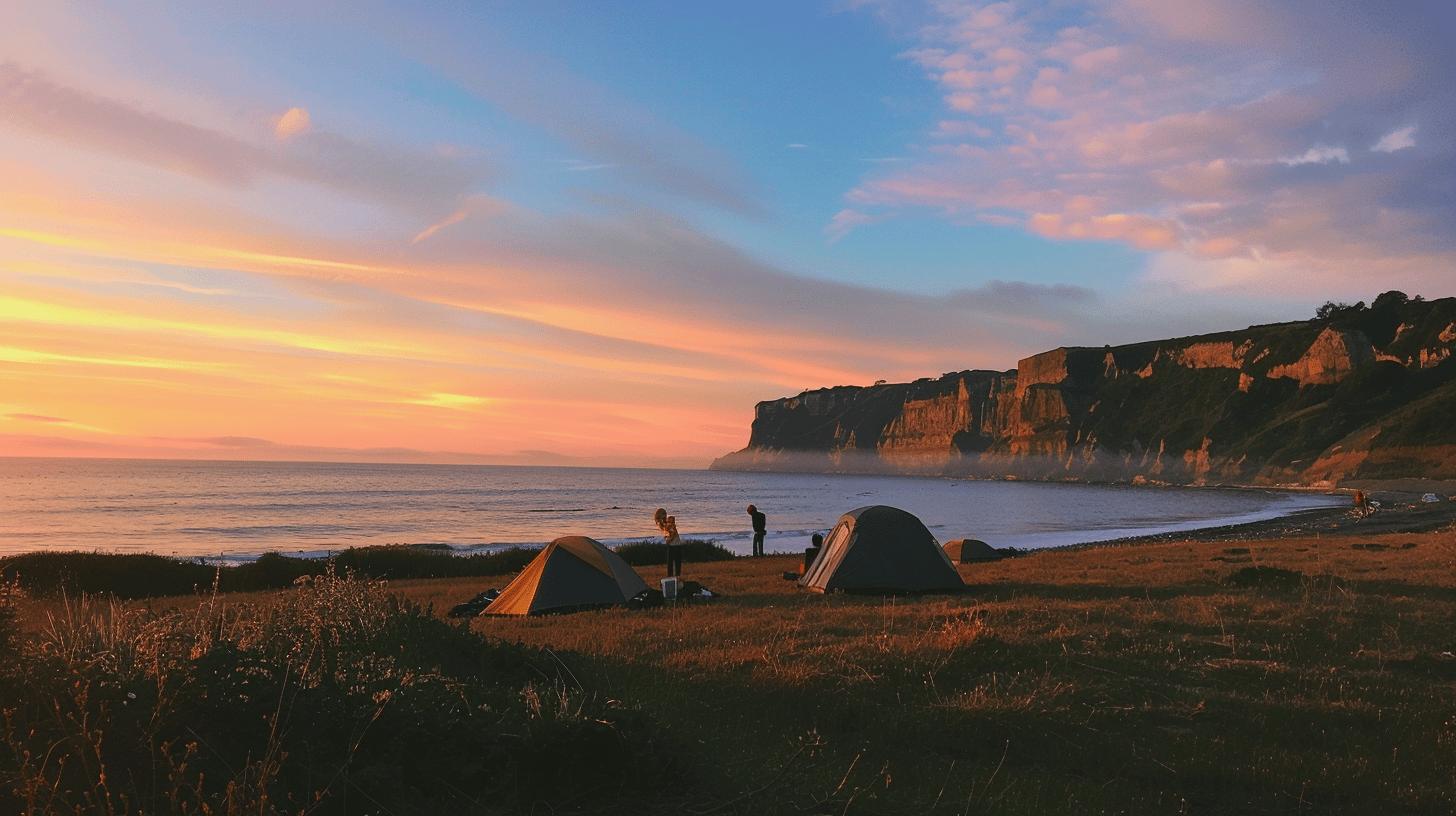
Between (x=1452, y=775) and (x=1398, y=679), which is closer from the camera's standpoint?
(x=1452, y=775)

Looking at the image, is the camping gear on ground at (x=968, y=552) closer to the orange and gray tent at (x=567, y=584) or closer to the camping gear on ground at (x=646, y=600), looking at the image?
the camping gear on ground at (x=646, y=600)

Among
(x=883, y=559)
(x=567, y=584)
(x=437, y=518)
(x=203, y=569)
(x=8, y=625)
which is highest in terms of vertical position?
(x=8, y=625)

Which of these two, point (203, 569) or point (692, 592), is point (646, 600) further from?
point (203, 569)

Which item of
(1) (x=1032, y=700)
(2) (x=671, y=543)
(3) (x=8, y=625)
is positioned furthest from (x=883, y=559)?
(3) (x=8, y=625)

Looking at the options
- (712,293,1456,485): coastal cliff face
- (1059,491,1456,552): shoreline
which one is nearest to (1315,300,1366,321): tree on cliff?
(712,293,1456,485): coastal cliff face

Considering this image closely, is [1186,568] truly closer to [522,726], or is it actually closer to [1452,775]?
[1452,775]

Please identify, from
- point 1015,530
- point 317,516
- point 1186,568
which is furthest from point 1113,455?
point 1186,568

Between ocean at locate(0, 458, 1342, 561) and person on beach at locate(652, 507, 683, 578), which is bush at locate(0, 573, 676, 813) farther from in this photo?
ocean at locate(0, 458, 1342, 561)

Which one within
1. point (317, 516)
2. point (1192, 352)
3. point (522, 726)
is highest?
point (1192, 352)

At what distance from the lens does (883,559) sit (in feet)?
59.0

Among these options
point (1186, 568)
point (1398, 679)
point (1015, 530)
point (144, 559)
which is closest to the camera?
point (1398, 679)

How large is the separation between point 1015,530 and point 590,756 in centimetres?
5646

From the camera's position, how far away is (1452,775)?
6.95 metres

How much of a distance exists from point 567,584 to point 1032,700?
405 inches
